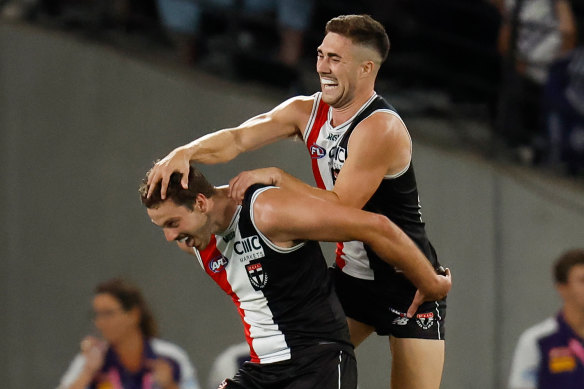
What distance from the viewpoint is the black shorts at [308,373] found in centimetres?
402

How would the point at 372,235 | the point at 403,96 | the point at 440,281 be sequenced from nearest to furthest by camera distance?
1. the point at 372,235
2. the point at 440,281
3. the point at 403,96

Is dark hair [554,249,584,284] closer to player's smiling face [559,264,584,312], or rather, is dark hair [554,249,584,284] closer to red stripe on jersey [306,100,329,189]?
player's smiling face [559,264,584,312]

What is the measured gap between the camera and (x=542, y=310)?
695cm

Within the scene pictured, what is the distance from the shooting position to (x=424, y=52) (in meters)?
7.68

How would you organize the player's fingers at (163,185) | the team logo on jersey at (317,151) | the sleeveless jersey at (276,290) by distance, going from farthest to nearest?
the team logo on jersey at (317,151) < the sleeveless jersey at (276,290) < the player's fingers at (163,185)

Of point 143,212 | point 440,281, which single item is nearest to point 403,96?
point 143,212

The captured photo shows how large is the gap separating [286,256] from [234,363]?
10.1 ft

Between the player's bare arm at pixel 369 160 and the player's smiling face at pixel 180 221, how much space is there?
0.35m

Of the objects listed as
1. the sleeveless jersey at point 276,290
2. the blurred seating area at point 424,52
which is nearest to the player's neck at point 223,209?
the sleeveless jersey at point 276,290

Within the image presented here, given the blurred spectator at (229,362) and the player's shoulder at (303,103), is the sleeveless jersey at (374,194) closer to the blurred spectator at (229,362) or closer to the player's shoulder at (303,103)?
the player's shoulder at (303,103)

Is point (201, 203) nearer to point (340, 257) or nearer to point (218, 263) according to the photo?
point (218, 263)

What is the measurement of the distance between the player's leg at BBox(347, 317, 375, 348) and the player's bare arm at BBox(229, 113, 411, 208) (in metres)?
0.74

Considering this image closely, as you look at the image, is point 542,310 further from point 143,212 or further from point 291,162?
point 143,212

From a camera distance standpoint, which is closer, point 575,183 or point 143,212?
point 575,183
